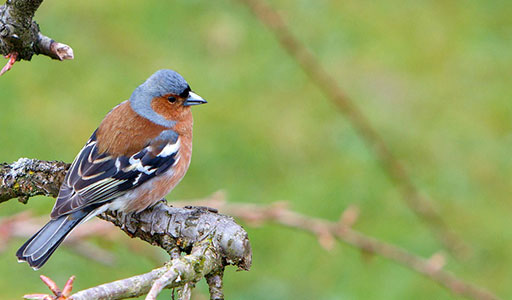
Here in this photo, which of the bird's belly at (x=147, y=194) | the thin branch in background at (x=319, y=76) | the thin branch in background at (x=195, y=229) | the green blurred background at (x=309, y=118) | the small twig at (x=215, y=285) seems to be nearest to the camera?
the small twig at (x=215, y=285)

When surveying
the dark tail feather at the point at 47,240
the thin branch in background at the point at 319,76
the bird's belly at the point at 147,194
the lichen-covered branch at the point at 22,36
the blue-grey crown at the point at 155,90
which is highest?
the blue-grey crown at the point at 155,90

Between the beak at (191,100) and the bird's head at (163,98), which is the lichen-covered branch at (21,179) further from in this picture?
the beak at (191,100)

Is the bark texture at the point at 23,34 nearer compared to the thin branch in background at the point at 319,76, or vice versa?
the bark texture at the point at 23,34

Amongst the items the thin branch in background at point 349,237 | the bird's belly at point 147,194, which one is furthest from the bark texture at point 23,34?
the thin branch in background at point 349,237

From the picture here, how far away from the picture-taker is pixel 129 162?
382 cm

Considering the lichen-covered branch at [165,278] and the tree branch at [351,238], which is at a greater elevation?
the tree branch at [351,238]

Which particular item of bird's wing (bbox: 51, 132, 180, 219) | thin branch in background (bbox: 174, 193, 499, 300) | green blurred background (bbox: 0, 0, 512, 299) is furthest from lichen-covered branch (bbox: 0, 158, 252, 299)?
green blurred background (bbox: 0, 0, 512, 299)

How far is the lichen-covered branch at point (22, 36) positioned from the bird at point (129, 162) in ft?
3.09

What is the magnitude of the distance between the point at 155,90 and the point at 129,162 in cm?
58

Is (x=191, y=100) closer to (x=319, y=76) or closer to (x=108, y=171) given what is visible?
(x=108, y=171)

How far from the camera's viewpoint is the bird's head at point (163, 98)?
416cm

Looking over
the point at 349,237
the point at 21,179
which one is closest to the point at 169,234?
the point at 21,179

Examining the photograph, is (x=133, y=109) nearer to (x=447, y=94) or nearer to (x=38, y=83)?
(x=38, y=83)

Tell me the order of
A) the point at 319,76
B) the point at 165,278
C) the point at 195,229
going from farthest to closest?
1. the point at 319,76
2. the point at 195,229
3. the point at 165,278
